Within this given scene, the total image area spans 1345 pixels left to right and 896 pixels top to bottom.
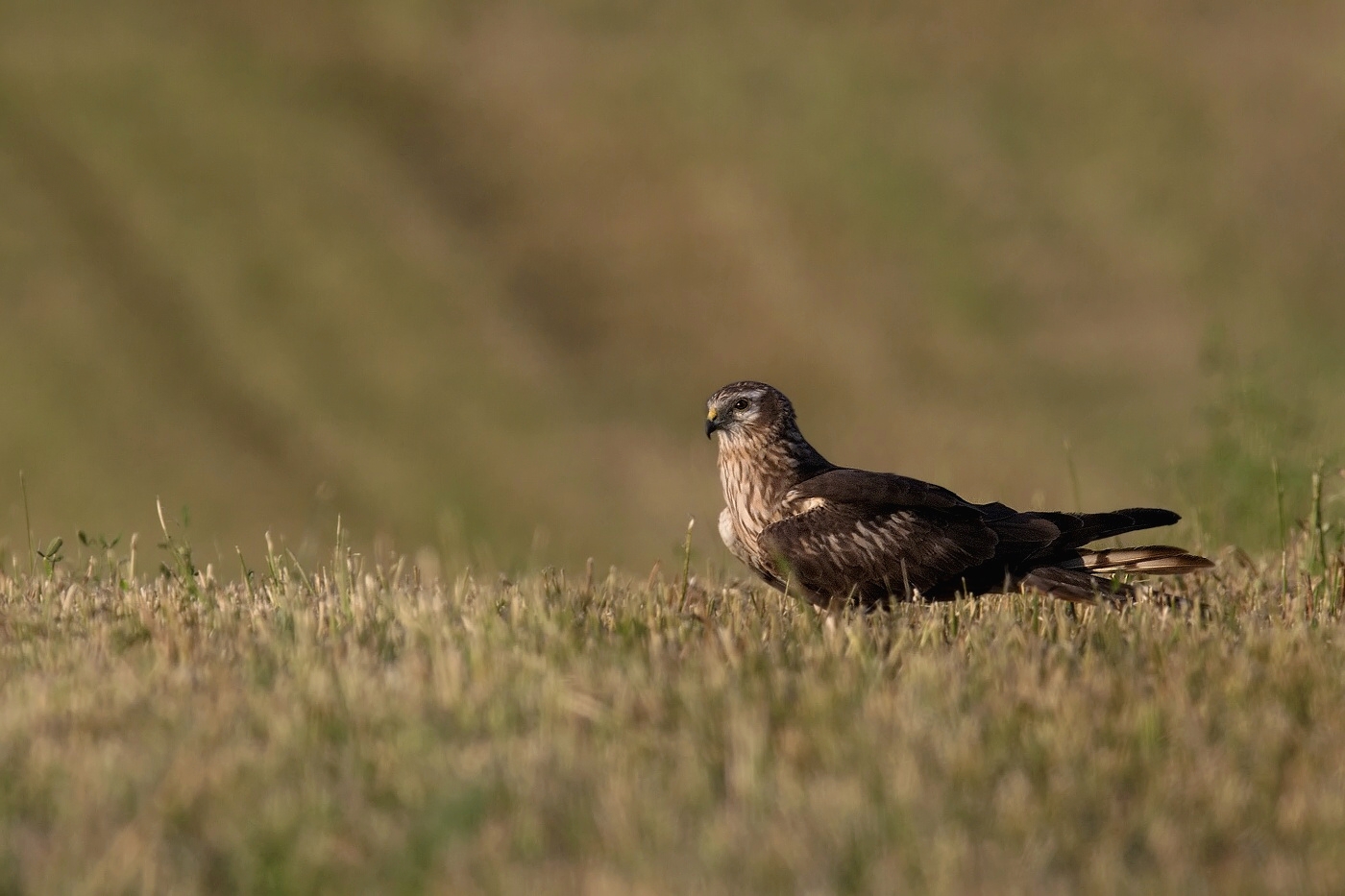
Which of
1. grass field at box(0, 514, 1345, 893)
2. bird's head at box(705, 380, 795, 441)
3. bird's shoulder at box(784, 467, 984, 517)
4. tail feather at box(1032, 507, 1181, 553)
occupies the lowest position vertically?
grass field at box(0, 514, 1345, 893)

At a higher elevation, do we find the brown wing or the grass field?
the brown wing

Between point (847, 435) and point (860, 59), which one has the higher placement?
point (860, 59)

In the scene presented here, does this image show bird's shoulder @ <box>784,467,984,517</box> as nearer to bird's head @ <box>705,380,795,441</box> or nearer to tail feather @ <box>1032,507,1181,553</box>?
tail feather @ <box>1032,507,1181,553</box>

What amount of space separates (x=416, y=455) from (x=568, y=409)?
3893 mm

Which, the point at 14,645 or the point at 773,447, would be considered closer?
the point at 14,645

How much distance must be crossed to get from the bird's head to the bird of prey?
38 cm

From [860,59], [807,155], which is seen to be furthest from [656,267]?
[860,59]

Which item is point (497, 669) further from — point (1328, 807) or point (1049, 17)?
point (1049, 17)

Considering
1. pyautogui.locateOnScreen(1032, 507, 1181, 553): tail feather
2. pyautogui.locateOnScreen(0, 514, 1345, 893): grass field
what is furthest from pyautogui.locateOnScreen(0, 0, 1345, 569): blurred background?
pyautogui.locateOnScreen(0, 514, 1345, 893): grass field

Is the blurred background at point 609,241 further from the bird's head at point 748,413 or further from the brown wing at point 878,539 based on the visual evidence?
the brown wing at point 878,539

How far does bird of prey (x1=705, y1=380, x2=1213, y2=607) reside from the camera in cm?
711

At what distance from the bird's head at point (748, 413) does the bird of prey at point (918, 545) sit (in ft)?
1.23

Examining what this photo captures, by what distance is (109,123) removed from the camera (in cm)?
4538

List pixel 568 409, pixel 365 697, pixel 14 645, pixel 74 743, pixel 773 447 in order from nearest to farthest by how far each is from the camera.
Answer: pixel 74 743 → pixel 365 697 → pixel 14 645 → pixel 773 447 → pixel 568 409
